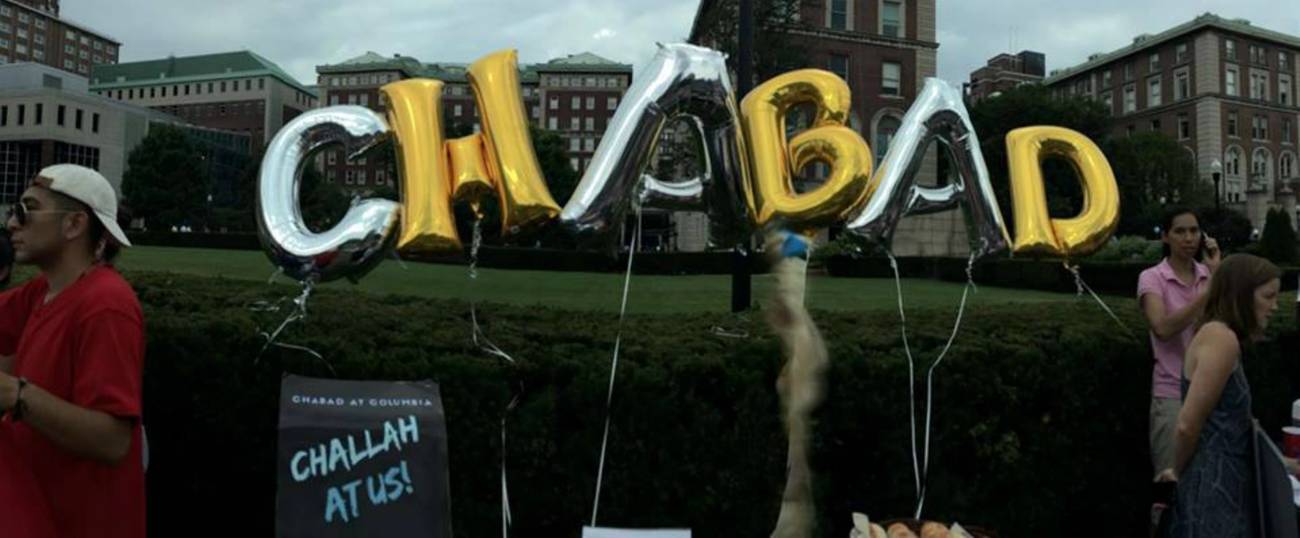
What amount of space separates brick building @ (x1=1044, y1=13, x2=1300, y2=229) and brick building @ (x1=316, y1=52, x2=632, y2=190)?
67500mm

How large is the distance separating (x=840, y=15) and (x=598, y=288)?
1309 inches

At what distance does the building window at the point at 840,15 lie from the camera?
45812mm

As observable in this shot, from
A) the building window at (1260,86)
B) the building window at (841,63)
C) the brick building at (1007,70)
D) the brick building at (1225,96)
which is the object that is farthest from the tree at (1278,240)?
the brick building at (1007,70)

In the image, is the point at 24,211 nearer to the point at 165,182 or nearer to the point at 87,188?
the point at 87,188

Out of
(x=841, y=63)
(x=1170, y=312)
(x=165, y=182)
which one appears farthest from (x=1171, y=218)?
(x=165, y=182)

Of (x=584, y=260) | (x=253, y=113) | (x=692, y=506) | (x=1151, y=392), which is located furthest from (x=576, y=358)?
(x=253, y=113)

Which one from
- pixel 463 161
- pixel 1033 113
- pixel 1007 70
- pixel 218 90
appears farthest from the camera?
pixel 218 90

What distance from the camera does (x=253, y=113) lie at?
117375 mm

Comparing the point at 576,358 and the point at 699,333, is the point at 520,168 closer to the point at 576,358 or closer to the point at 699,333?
the point at 576,358

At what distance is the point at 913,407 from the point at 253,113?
13025cm

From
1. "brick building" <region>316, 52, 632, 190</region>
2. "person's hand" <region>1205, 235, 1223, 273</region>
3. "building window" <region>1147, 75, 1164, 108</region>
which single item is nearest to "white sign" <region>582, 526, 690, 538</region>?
"person's hand" <region>1205, 235, 1223, 273</region>

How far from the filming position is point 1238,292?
3.25m

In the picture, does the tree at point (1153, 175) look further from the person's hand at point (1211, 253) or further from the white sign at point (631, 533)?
the white sign at point (631, 533)

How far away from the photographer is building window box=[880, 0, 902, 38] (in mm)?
46406
